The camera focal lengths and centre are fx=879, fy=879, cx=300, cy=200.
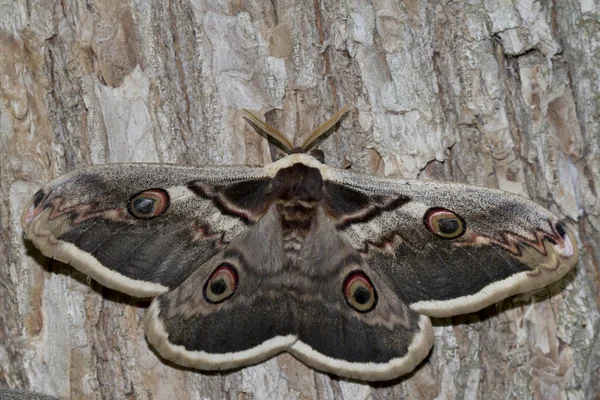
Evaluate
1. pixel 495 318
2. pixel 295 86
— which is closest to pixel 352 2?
pixel 295 86

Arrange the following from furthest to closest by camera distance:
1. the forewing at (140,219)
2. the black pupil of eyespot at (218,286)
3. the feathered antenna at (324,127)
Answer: the feathered antenna at (324,127), the black pupil of eyespot at (218,286), the forewing at (140,219)

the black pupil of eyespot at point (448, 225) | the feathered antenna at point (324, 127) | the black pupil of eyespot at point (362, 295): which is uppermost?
the feathered antenna at point (324, 127)

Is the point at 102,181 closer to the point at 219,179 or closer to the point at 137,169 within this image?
the point at 137,169

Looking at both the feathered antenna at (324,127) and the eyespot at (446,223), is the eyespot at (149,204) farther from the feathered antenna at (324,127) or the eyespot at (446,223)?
the eyespot at (446,223)

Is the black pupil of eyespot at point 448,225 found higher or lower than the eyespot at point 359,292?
higher

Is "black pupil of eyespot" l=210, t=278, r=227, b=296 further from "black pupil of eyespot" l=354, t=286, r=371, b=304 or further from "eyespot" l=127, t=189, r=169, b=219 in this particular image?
"black pupil of eyespot" l=354, t=286, r=371, b=304

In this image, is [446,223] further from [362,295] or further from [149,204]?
[149,204]

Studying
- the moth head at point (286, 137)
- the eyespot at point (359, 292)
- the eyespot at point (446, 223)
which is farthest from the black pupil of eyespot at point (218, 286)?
the eyespot at point (446, 223)
